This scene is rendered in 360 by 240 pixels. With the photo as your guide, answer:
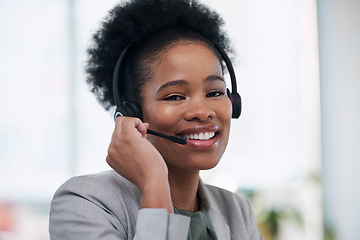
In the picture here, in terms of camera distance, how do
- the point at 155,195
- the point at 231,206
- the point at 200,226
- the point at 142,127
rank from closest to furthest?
the point at 155,195, the point at 142,127, the point at 200,226, the point at 231,206

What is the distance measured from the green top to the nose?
0.91ft

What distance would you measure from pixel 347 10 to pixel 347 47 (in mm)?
323

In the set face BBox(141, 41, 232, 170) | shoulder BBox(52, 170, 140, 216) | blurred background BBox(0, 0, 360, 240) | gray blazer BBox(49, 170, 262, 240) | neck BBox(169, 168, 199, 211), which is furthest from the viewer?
blurred background BBox(0, 0, 360, 240)

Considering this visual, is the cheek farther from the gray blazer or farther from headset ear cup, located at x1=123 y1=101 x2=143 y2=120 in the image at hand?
the gray blazer

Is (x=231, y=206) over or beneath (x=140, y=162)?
beneath

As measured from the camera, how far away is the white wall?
3.79m

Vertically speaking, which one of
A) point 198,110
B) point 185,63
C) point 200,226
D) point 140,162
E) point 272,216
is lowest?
point 272,216

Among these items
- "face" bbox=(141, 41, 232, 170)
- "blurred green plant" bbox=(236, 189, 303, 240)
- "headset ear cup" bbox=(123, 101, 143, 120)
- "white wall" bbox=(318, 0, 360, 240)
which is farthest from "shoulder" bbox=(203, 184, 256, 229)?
"white wall" bbox=(318, 0, 360, 240)

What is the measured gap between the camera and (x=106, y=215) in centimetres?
107

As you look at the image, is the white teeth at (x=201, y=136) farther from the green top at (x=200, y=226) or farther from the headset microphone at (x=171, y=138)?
the green top at (x=200, y=226)

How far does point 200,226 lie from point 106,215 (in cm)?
31

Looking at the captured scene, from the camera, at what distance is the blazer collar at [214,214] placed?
1.30m

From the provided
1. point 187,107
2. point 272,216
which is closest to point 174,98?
point 187,107

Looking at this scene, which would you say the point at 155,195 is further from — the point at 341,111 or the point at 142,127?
the point at 341,111
